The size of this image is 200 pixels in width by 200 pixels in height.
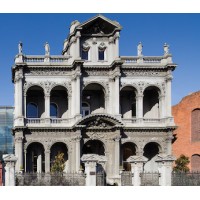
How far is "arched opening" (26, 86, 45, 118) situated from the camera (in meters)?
43.8

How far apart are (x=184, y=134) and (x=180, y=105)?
309 cm

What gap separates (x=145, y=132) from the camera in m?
42.7

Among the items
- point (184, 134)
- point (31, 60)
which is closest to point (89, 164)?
point (31, 60)

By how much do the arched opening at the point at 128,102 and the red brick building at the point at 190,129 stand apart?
625 cm

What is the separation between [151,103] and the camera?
148 ft

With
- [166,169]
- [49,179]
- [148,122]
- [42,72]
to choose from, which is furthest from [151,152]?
[49,179]

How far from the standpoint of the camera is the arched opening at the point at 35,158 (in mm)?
42344

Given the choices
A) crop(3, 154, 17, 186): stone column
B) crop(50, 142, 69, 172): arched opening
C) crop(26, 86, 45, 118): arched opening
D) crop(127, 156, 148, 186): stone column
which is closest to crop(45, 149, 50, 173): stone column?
crop(50, 142, 69, 172): arched opening

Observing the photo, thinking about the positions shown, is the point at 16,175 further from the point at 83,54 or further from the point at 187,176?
the point at 83,54

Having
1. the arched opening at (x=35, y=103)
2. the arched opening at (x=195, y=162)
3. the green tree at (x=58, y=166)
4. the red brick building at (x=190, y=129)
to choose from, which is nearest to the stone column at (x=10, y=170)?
the green tree at (x=58, y=166)

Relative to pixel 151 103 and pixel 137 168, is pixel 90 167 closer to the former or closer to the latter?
Answer: pixel 137 168

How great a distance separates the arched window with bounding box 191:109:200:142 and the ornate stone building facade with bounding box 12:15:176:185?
17.6ft

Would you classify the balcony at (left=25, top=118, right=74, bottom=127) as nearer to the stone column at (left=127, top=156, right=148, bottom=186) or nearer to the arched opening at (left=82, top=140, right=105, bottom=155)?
the arched opening at (left=82, top=140, right=105, bottom=155)

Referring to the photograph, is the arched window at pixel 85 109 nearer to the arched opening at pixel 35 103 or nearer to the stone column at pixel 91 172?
the arched opening at pixel 35 103
